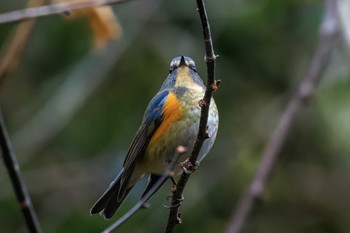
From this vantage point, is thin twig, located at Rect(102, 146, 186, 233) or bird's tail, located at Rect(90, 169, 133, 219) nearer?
thin twig, located at Rect(102, 146, 186, 233)

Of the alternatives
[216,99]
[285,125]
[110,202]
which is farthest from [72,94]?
[285,125]

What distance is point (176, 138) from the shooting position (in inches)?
152

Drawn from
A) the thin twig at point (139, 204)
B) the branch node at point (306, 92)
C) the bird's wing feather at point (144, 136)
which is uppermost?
the branch node at point (306, 92)

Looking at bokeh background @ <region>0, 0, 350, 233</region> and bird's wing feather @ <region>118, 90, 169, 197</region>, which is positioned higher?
bokeh background @ <region>0, 0, 350, 233</region>

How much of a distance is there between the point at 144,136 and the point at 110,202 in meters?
0.39

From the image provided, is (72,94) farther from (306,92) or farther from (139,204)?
(139,204)

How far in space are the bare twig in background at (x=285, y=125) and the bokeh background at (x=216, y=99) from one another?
1827mm

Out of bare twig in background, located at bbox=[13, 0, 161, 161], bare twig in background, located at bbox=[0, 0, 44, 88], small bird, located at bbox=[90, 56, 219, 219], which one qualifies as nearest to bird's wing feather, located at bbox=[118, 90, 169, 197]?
small bird, located at bbox=[90, 56, 219, 219]

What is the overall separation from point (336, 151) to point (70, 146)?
2541mm

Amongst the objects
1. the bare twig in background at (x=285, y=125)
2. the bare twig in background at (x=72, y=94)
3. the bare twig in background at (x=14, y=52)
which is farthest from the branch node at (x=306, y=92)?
the bare twig in background at (x=72, y=94)

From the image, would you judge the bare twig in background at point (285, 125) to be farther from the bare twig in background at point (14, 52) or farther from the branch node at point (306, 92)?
the bare twig in background at point (14, 52)

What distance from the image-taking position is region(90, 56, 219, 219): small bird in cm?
384

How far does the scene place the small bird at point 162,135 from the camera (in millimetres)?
3840

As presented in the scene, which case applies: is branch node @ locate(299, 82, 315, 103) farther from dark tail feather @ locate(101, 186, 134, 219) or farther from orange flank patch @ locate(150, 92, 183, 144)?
dark tail feather @ locate(101, 186, 134, 219)
